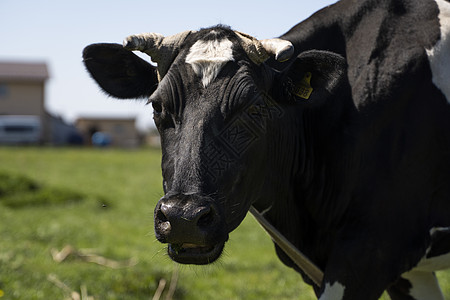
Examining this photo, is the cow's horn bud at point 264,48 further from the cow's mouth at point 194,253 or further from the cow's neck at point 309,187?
the cow's mouth at point 194,253

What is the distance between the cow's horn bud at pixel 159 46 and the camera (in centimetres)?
332

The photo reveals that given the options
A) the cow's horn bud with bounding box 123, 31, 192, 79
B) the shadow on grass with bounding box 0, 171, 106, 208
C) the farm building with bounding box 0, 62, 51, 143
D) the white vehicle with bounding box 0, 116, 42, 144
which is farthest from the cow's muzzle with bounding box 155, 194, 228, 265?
the farm building with bounding box 0, 62, 51, 143

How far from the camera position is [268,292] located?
6406 mm

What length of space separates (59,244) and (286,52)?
6.50 metres

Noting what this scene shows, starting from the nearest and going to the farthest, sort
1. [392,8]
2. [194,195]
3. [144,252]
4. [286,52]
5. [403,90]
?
[194,195], [286,52], [403,90], [392,8], [144,252]

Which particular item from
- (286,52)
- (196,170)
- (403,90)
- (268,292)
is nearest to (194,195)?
A: (196,170)

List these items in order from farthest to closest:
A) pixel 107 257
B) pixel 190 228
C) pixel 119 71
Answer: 1. pixel 107 257
2. pixel 119 71
3. pixel 190 228

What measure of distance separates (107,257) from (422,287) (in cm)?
485

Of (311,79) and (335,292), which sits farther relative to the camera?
(311,79)

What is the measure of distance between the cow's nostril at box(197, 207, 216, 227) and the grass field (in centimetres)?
51

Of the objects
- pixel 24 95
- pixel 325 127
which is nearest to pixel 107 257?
pixel 325 127

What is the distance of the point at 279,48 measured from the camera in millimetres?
3264

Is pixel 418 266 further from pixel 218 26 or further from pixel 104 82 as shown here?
pixel 104 82

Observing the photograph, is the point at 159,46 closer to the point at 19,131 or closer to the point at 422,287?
the point at 422,287
